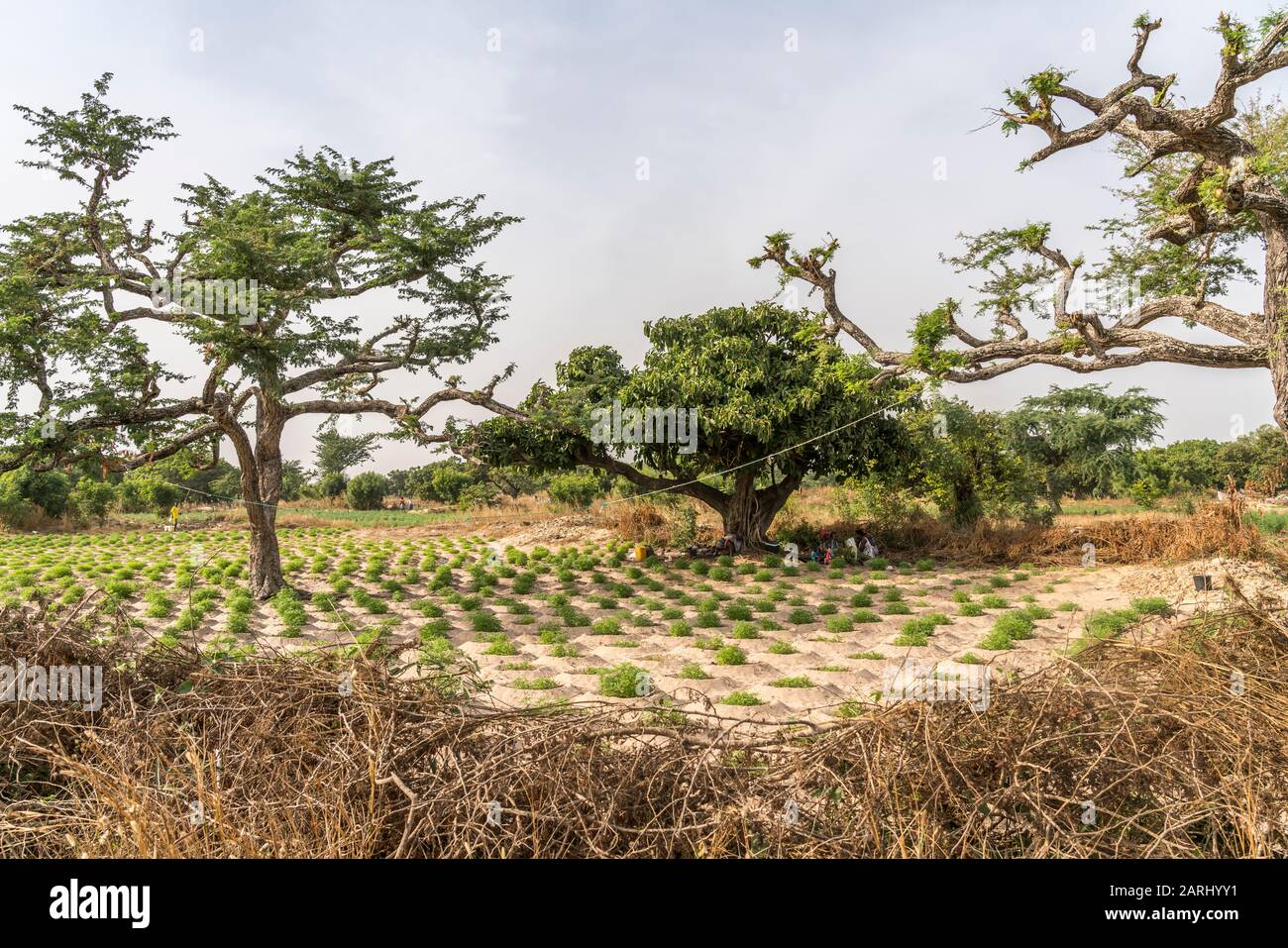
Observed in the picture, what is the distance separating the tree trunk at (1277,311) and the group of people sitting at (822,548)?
9364 mm

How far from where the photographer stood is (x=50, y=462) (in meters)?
11.4

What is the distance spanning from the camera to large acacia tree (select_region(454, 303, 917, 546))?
1692 cm

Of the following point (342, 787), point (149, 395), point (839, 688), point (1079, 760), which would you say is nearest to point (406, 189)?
point (149, 395)

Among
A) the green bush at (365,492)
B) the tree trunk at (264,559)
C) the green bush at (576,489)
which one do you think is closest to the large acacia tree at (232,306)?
the tree trunk at (264,559)

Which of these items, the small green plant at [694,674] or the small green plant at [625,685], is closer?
the small green plant at [625,685]

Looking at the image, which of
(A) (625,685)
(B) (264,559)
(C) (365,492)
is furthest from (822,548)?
(C) (365,492)

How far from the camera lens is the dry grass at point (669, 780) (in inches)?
124

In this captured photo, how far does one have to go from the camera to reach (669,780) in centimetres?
357

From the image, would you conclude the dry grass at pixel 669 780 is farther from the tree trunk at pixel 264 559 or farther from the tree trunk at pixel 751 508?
the tree trunk at pixel 751 508

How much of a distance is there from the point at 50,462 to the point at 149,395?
5.77 ft

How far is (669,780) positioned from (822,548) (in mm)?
15892

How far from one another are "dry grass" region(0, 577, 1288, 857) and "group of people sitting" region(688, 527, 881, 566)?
567 inches

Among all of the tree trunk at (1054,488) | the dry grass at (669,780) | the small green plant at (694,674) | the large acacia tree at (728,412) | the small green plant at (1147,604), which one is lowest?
the small green plant at (694,674)

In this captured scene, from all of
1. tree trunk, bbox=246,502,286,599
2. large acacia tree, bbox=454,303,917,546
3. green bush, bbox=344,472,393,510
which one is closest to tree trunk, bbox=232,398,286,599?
tree trunk, bbox=246,502,286,599
